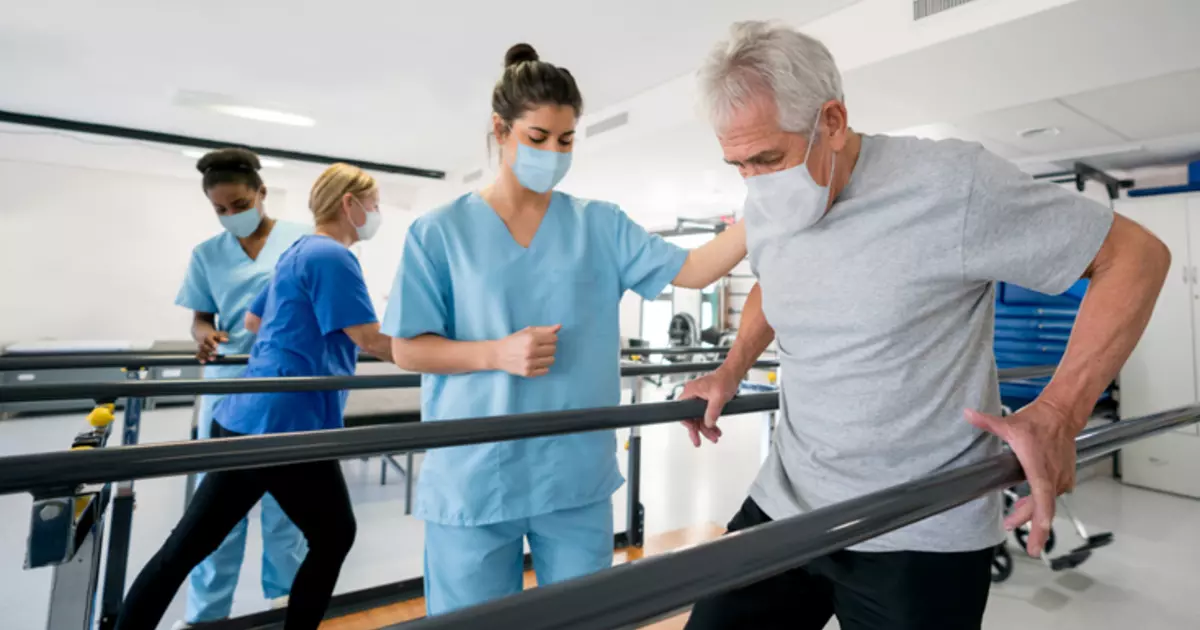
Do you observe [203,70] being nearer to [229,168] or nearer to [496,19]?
[496,19]

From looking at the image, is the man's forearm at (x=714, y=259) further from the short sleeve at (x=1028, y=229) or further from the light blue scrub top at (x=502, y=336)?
the short sleeve at (x=1028, y=229)

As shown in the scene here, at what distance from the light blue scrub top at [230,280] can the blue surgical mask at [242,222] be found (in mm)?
72

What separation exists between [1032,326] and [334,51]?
572cm

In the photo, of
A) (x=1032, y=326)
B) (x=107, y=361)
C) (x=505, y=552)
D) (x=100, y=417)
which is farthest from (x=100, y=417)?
(x=1032, y=326)

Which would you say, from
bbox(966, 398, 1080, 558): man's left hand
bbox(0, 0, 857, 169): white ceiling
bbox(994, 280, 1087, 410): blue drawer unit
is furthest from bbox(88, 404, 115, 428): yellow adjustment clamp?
bbox(994, 280, 1087, 410): blue drawer unit

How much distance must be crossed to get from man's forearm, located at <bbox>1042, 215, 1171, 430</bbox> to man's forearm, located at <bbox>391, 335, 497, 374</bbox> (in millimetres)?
840

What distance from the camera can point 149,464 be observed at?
0.74 m

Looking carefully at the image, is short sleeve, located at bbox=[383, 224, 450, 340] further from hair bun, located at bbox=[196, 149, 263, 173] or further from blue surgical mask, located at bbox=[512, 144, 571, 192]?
hair bun, located at bbox=[196, 149, 263, 173]

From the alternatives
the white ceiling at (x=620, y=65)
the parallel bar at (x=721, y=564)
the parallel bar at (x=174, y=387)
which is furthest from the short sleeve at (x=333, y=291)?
the white ceiling at (x=620, y=65)

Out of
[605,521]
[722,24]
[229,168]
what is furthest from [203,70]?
[605,521]

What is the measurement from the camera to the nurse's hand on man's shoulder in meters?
1.04

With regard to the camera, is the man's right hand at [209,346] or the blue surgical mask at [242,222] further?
the blue surgical mask at [242,222]

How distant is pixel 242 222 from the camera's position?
7.91ft

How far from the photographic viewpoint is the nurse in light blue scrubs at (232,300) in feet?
6.97
